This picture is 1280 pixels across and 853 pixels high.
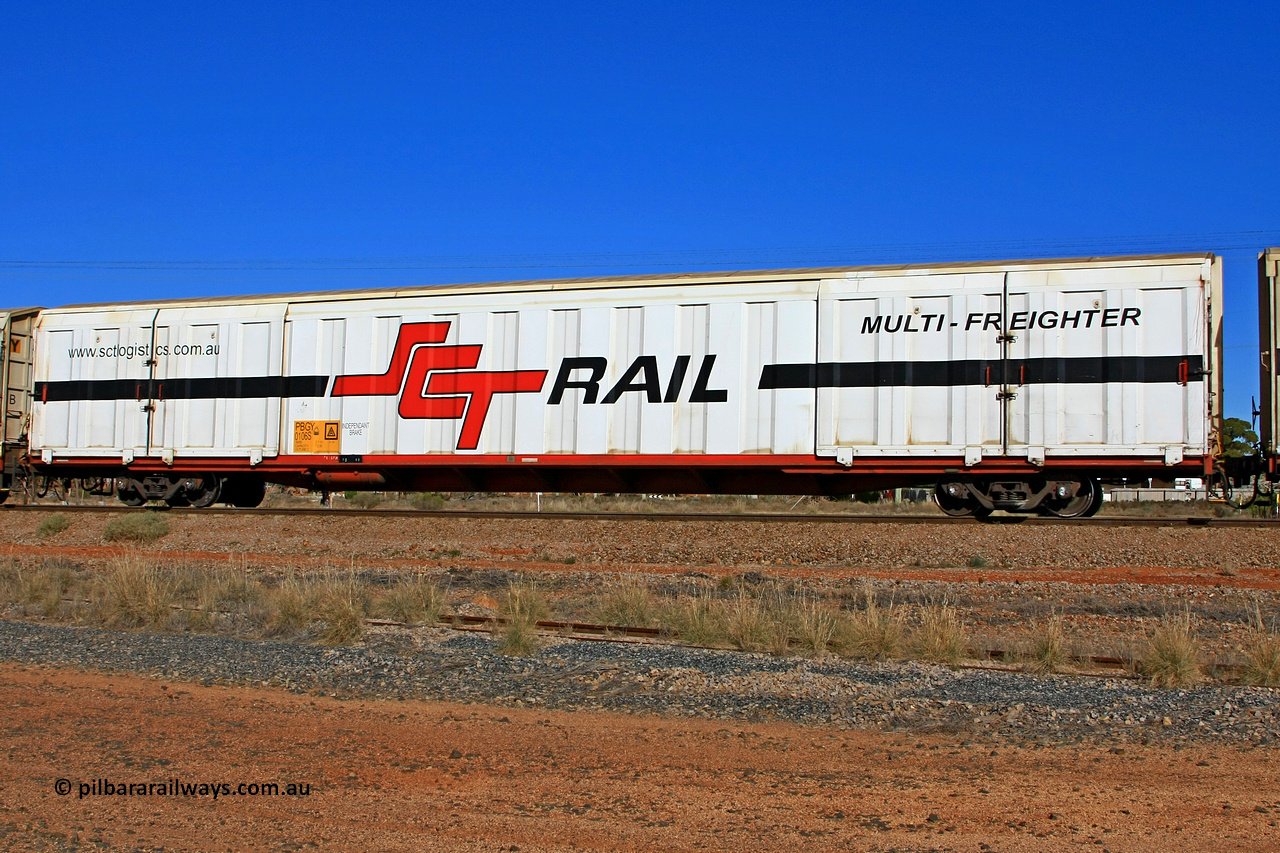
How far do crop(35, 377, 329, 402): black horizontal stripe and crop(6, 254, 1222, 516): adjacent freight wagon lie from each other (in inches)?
1.7

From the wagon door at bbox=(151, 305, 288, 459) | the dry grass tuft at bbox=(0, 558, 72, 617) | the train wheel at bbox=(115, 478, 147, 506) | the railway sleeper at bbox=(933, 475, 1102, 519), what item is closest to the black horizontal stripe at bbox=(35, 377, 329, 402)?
the wagon door at bbox=(151, 305, 288, 459)

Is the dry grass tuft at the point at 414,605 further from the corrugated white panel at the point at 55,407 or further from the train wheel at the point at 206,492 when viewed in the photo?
the corrugated white panel at the point at 55,407

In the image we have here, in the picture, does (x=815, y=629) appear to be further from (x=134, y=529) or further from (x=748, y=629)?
(x=134, y=529)

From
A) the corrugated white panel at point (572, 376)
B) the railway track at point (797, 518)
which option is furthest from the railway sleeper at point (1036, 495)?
the corrugated white panel at point (572, 376)

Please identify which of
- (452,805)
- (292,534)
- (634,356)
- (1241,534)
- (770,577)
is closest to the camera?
(452,805)

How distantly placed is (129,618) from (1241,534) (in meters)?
13.4

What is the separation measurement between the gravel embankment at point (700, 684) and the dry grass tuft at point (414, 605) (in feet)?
2.49

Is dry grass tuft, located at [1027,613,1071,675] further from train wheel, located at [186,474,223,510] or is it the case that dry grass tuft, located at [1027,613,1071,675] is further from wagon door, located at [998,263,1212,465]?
train wheel, located at [186,474,223,510]

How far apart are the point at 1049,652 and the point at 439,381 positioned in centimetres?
1108

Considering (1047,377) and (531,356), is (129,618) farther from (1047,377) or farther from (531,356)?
(1047,377)

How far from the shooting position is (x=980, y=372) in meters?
14.2

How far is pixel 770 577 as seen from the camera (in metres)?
12.5

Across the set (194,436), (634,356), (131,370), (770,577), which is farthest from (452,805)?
(131,370)

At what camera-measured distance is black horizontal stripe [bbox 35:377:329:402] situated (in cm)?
1705
